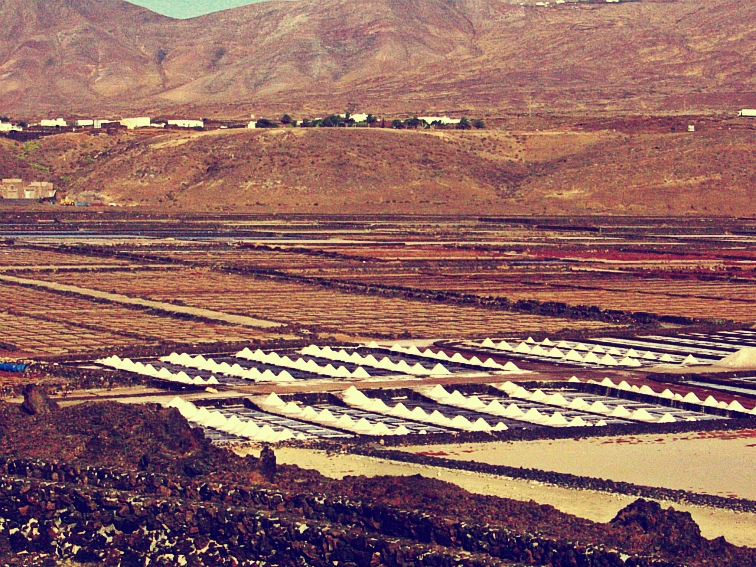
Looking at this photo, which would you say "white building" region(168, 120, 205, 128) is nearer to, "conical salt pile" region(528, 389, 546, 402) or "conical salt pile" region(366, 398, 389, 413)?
"conical salt pile" region(528, 389, 546, 402)

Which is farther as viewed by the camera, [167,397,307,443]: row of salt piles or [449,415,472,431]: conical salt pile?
[449,415,472,431]: conical salt pile

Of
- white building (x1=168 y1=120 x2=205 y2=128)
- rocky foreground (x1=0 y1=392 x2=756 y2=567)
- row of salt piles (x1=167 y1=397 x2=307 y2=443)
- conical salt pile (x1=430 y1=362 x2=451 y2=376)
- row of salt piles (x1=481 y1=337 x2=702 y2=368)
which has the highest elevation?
white building (x1=168 y1=120 x2=205 y2=128)

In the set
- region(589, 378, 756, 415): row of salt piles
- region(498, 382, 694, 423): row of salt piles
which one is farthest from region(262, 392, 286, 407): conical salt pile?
region(589, 378, 756, 415): row of salt piles

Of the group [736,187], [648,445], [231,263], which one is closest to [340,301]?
[231,263]

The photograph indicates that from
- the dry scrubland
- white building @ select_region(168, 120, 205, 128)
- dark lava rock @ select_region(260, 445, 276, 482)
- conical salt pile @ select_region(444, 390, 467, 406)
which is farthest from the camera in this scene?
white building @ select_region(168, 120, 205, 128)

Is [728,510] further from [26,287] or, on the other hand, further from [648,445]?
[26,287]

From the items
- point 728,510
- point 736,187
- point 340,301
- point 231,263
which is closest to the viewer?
point 728,510

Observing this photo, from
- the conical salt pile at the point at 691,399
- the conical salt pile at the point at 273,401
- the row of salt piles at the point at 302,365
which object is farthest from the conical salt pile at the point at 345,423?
the conical salt pile at the point at 691,399
